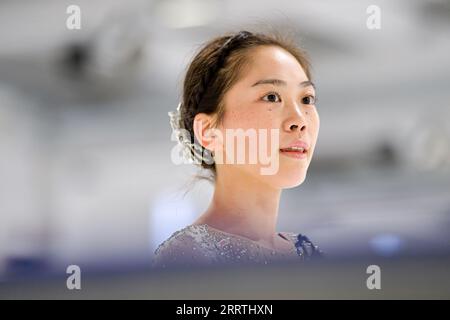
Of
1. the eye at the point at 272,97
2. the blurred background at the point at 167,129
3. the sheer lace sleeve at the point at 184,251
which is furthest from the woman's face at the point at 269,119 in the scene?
the sheer lace sleeve at the point at 184,251

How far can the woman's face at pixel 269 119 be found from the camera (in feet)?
7.27

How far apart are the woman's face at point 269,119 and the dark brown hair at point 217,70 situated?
0.03 meters

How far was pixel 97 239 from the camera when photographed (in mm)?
2471

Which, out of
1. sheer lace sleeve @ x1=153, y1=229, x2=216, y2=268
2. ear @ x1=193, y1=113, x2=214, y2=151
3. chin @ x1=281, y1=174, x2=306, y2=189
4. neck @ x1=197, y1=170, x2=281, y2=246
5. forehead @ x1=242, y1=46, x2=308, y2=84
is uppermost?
forehead @ x1=242, y1=46, x2=308, y2=84

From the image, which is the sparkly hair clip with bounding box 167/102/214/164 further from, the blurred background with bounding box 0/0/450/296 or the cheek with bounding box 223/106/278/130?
the cheek with bounding box 223/106/278/130

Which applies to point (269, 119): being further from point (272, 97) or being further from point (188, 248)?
point (188, 248)

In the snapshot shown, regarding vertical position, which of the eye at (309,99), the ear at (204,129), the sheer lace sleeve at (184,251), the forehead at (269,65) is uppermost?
the forehead at (269,65)

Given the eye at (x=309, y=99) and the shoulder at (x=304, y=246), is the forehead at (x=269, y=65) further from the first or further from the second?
the shoulder at (x=304, y=246)

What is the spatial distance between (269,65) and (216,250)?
2.28 ft

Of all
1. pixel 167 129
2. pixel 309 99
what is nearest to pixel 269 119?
pixel 309 99

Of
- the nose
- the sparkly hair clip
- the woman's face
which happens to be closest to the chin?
the woman's face

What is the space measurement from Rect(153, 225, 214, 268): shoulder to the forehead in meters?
0.59

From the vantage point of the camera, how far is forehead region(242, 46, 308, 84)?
2.21 metres
